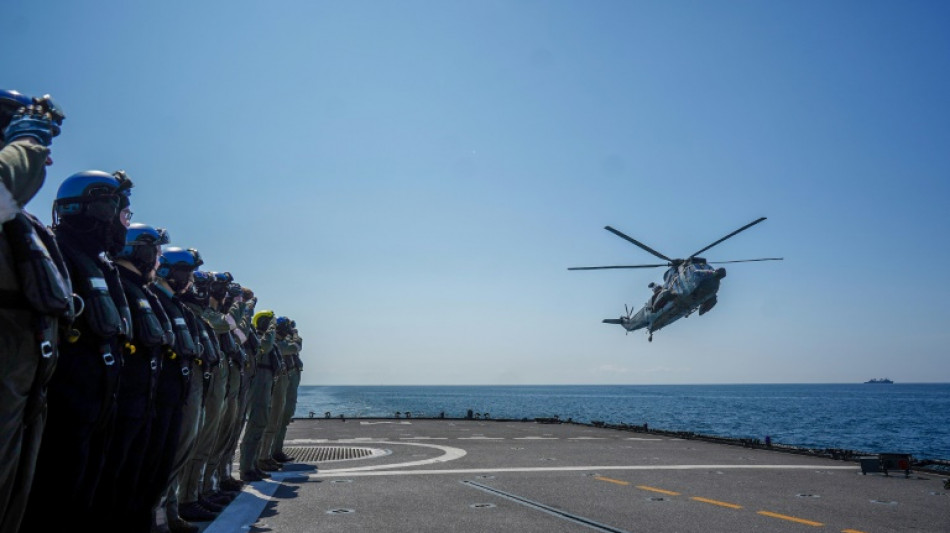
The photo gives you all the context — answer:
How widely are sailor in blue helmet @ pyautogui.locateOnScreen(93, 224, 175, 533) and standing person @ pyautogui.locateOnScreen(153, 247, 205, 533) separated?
580mm

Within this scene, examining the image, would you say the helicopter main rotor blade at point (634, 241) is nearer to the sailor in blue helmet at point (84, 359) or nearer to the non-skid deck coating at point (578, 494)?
the non-skid deck coating at point (578, 494)

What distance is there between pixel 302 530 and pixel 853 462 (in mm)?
15844

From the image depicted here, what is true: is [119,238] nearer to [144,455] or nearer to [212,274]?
[144,455]

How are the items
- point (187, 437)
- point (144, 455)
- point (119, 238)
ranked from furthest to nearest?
point (187, 437), point (144, 455), point (119, 238)

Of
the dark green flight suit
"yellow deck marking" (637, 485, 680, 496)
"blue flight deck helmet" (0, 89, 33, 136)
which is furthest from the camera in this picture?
"yellow deck marking" (637, 485, 680, 496)

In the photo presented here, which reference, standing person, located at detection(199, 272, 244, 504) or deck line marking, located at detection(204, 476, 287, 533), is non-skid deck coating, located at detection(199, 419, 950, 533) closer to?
deck line marking, located at detection(204, 476, 287, 533)

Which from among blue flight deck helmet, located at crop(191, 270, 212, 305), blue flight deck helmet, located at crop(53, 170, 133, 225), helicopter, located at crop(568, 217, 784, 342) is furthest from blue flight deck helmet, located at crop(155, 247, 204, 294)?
helicopter, located at crop(568, 217, 784, 342)

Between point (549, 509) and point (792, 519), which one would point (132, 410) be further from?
point (792, 519)

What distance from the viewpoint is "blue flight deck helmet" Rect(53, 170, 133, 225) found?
15.3 feet

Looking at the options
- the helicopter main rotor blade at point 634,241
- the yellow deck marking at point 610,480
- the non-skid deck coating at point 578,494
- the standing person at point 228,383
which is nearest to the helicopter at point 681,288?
the helicopter main rotor blade at point 634,241

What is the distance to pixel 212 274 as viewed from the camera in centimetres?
857

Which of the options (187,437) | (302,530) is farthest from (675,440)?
(187,437)

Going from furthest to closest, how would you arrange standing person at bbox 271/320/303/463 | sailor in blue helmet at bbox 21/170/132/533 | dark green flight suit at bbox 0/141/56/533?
standing person at bbox 271/320/303/463 → sailor in blue helmet at bbox 21/170/132/533 → dark green flight suit at bbox 0/141/56/533

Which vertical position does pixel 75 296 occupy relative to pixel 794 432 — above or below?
above
